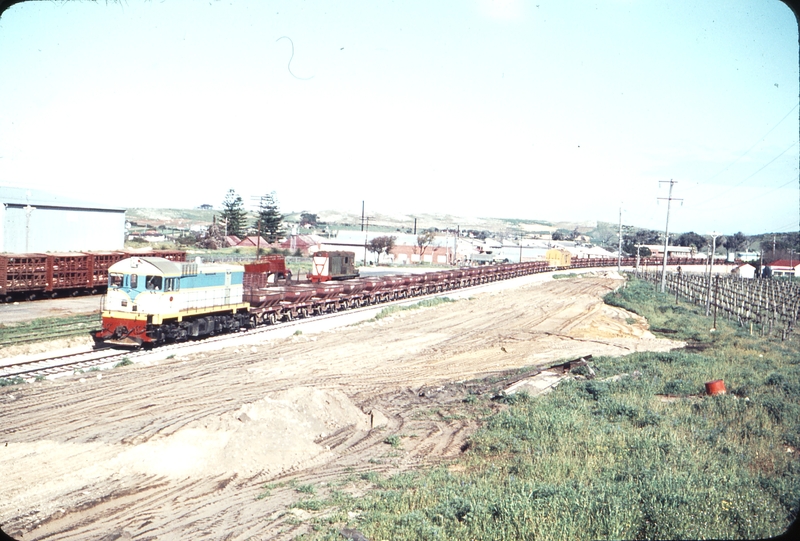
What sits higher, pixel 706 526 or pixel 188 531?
pixel 706 526

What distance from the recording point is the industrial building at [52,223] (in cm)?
4678

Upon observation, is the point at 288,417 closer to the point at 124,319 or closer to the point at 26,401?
the point at 26,401

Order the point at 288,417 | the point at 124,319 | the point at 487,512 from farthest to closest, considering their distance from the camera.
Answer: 1. the point at 124,319
2. the point at 288,417
3. the point at 487,512

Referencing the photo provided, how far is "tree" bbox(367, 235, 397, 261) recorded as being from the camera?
93.8m

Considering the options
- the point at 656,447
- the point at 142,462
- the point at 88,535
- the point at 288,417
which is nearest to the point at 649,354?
the point at 656,447

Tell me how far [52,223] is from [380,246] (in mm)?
50513

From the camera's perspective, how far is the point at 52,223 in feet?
167

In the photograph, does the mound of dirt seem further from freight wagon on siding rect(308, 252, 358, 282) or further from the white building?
the white building

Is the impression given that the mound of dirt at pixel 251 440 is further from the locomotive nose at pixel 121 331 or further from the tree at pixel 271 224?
the tree at pixel 271 224

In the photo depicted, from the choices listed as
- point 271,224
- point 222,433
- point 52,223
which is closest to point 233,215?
point 271,224

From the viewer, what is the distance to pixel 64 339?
23203mm

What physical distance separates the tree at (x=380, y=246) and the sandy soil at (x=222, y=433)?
225ft

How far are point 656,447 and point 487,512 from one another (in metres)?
4.40

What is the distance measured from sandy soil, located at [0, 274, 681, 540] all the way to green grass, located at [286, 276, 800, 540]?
47.1 inches
